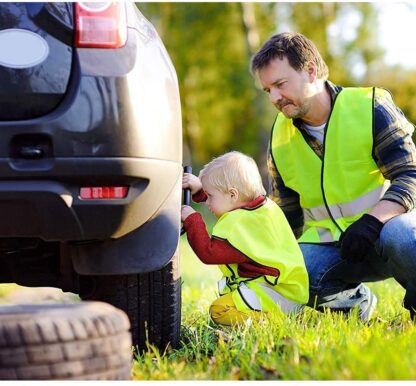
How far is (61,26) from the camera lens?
259 centimetres

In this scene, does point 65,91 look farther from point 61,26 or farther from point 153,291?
point 153,291

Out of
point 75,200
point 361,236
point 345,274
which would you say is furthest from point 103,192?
point 345,274

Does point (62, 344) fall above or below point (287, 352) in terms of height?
above

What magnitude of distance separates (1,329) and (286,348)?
977 millimetres

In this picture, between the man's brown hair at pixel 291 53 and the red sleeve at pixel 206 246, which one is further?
the man's brown hair at pixel 291 53

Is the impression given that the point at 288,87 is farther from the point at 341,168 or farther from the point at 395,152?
the point at 395,152

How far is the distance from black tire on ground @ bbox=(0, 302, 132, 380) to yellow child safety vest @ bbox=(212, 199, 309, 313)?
1131 mm

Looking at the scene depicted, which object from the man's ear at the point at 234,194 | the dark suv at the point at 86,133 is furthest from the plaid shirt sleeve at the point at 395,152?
the dark suv at the point at 86,133

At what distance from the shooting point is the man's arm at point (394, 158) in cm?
356

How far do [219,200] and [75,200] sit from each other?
1.14m

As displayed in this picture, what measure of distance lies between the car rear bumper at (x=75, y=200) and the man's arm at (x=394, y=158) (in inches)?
51.0

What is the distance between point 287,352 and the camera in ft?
Answer: 8.68

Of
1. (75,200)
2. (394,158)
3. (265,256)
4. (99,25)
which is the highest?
(99,25)

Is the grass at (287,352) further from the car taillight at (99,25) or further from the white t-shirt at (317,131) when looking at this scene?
the car taillight at (99,25)
